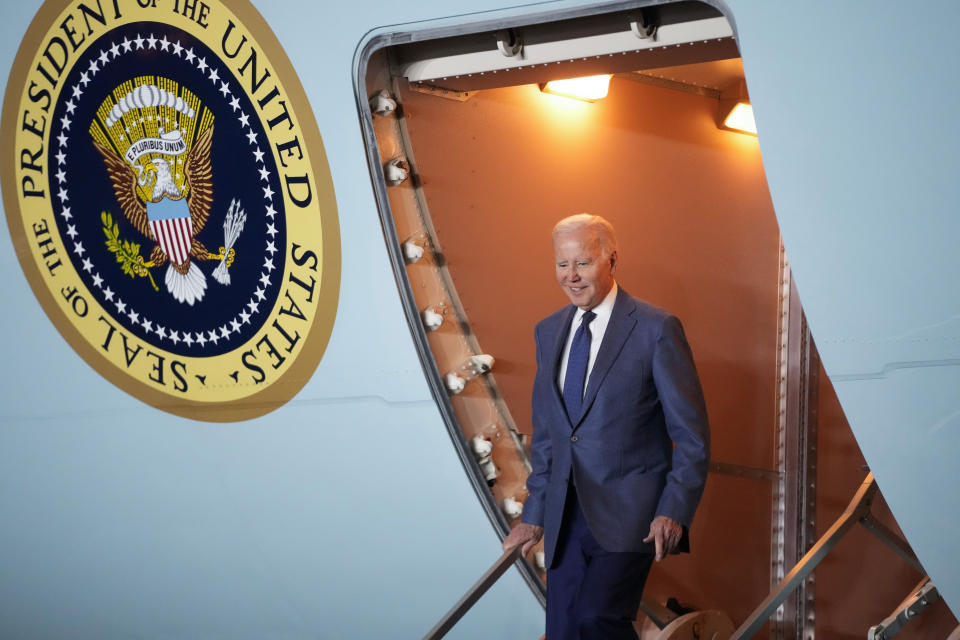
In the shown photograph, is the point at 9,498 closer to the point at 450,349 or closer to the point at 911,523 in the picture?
the point at 450,349

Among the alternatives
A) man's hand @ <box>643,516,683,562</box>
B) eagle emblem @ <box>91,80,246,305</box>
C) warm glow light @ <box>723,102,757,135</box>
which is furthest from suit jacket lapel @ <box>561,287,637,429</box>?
warm glow light @ <box>723,102,757,135</box>


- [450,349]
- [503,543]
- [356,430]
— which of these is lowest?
[503,543]

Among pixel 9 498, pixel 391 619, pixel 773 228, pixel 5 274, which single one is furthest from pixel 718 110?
pixel 9 498

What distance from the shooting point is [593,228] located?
2328mm

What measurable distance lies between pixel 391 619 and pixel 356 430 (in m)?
0.57

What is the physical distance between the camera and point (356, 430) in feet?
9.32

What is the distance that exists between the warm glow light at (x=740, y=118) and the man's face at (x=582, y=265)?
2051mm

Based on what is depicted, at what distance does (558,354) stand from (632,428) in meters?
0.27

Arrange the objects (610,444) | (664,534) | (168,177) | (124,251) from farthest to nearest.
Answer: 1. (124,251)
2. (168,177)
3. (610,444)
4. (664,534)

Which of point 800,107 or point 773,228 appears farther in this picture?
point 773,228

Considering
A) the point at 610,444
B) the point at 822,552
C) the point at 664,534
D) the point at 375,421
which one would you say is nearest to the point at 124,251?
the point at 375,421

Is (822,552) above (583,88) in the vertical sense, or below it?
below

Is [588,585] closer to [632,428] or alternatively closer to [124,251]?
[632,428]

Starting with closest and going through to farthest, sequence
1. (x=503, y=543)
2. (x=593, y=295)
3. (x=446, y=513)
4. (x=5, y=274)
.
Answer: (x=593, y=295), (x=503, y=543), (x=446, y=513), (x=5, y=274)
